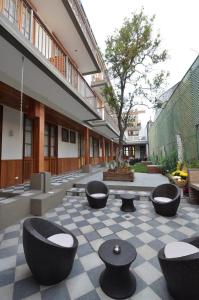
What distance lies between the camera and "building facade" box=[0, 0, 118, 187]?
338 centimetres

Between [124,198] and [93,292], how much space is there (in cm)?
265

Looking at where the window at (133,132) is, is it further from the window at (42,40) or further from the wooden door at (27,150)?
the window at (42,40)

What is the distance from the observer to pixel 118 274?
1838mm

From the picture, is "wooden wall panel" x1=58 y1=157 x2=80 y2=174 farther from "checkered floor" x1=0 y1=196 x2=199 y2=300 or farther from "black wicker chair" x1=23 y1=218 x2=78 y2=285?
"black wicker chair" x1=23 y1=218 x2=78 y2=285

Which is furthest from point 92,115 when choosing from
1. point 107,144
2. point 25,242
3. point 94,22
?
point 107,144

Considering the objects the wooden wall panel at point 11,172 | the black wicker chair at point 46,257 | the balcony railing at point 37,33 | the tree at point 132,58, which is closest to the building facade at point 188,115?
the tree at point 132,58

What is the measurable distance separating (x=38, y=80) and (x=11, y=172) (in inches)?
133

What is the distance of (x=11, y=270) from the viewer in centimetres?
209

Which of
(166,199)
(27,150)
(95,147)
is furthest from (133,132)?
(166,199)

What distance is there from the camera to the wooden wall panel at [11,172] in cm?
529

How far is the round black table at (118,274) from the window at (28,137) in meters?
5.52

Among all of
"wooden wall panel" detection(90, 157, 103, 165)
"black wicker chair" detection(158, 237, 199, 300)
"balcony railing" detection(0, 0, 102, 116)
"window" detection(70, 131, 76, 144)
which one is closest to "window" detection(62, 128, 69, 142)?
"window" detection(70, 131, 76, 144)

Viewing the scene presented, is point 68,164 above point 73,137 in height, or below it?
below

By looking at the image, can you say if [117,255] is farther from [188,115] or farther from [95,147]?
[95,147]
